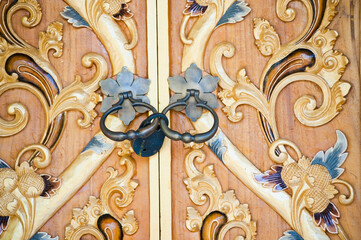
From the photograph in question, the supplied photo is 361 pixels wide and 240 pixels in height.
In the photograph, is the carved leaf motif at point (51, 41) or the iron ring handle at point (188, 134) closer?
the iron ring handle at point (188, 134)

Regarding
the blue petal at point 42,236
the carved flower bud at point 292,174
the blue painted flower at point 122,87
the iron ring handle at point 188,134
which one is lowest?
the blue petal at point 42,236

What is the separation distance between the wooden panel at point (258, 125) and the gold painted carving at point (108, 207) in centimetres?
7

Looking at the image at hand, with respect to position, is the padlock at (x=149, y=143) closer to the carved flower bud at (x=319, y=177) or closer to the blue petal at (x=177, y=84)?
the blue petal at (x=177, y=84)

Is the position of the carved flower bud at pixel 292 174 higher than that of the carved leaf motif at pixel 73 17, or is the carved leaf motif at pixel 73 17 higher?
the carved leaf motif at pixel 73 17

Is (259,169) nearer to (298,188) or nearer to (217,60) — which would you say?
(298,188)

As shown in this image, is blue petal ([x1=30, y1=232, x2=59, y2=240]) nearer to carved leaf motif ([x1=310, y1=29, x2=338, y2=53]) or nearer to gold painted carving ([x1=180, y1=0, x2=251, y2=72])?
gold painted carving ([x1=180, y1=0, x2=251, y2=72])

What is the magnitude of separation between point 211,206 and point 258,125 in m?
0.14

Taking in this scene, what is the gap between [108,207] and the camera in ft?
2.47

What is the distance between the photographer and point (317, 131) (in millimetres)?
749

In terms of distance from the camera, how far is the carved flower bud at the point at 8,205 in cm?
74

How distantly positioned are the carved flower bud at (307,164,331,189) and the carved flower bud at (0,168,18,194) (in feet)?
1.45

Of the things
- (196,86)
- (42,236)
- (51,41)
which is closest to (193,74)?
(196,86)

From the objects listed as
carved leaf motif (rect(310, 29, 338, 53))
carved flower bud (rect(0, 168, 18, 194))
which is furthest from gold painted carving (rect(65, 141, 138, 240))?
carved leaf motif (rect(310, 29, 338, 53))

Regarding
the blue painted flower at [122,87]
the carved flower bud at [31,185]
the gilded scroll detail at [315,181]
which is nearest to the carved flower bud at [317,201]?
the gilded scroll detail at [315,181]
